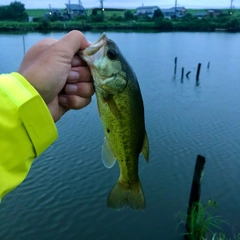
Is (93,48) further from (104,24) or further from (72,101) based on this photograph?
(104,24)

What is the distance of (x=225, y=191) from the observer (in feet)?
30.2

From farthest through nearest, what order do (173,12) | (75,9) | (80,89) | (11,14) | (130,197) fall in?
(173,12) → (75,9) → (11,14) → (130,197) → (80,89)

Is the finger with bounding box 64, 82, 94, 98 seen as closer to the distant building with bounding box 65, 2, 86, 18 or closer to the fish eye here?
the fish eye

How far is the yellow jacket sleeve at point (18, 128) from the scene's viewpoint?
1.56 metres

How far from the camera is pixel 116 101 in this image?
2.08 metres

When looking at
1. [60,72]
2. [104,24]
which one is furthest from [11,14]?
[60,72]

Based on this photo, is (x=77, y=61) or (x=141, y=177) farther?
(x=141, y=177)

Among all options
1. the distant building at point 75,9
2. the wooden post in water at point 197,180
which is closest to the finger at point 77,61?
the wooden post in water at point 197,180

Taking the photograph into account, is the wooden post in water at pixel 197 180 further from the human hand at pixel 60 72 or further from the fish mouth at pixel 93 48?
the fish mouth at pixel 93 48

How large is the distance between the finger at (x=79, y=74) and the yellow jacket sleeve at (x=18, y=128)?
18.2 inches

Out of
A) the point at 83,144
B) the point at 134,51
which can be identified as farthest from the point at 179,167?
the point at 134,51

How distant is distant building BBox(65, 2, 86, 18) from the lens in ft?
317

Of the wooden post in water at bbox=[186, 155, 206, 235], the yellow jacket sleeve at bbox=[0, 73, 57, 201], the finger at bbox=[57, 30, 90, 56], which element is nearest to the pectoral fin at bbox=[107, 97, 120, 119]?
the finger at bbox=[57, 30, 90, 56]

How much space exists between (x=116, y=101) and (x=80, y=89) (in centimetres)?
29
